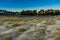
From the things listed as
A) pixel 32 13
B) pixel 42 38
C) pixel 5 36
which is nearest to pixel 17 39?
pixel 5 36

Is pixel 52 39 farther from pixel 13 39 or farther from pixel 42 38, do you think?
pixel 13 39

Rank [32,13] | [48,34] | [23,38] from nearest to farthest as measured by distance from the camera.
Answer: [23,38] → [48,34] → [32,13]

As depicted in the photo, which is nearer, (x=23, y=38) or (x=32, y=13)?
(x=23, y=38)

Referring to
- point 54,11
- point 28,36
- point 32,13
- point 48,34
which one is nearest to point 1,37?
point 28,36

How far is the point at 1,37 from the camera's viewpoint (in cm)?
2459

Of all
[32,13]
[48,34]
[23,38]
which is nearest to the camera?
[23,38]

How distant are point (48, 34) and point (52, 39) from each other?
3.07 m

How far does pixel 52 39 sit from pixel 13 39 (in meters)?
5.99

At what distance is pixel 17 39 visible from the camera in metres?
24.1

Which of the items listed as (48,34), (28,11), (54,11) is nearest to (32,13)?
(28,11)

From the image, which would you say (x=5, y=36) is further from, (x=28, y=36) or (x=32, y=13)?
(x=32, y=13)

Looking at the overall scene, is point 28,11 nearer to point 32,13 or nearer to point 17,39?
point 32,13

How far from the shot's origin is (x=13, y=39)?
24.2 meters

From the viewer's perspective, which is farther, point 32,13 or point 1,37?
point 32,13
